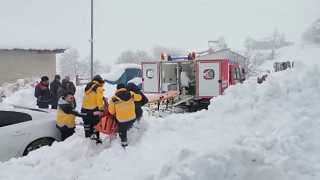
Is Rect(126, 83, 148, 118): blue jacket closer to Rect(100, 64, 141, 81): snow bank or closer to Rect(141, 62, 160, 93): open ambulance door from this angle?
Rect(141, 62, 160, 93): open ambulance door

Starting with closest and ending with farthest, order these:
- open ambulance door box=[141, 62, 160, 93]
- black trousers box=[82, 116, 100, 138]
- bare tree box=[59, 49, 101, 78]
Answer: black trousers box=[82, 116, 100, 138] < open ambulance door box=[141, 62, 160, 93] < bare tree box=[59, 49, 101, 78]

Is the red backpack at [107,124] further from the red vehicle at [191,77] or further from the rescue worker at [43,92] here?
the red vehicle at [191,77]

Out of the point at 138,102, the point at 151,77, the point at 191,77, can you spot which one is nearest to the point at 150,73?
the point at 151,77

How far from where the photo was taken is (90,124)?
6059mm

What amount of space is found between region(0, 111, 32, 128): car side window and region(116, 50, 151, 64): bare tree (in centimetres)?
5143

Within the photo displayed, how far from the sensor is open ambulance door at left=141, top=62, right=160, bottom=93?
A: 1226 cm

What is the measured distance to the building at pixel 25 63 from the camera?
17562 millimetres

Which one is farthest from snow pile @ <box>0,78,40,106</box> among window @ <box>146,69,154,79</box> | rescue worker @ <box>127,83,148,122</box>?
rescue worker @ <box>127,83,148,122</box>

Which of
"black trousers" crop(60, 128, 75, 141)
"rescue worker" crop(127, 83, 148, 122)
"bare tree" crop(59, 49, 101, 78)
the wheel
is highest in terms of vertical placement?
"bare tree" crop(59, 49, 101, 78)

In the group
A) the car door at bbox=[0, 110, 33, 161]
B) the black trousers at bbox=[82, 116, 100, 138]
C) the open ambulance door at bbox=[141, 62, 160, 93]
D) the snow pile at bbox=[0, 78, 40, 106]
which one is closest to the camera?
the car door at bbox=[0, 110, 33, 161]

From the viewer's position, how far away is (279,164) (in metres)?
4.46

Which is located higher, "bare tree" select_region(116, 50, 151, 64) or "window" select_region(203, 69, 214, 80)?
"bare tree" select_region(116, 50, 151, 64)

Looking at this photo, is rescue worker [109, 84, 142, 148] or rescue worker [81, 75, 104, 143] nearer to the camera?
rescue worker [109, 84, 142, 148]

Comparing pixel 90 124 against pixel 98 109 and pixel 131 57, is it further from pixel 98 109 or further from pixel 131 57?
pixel 131 57
